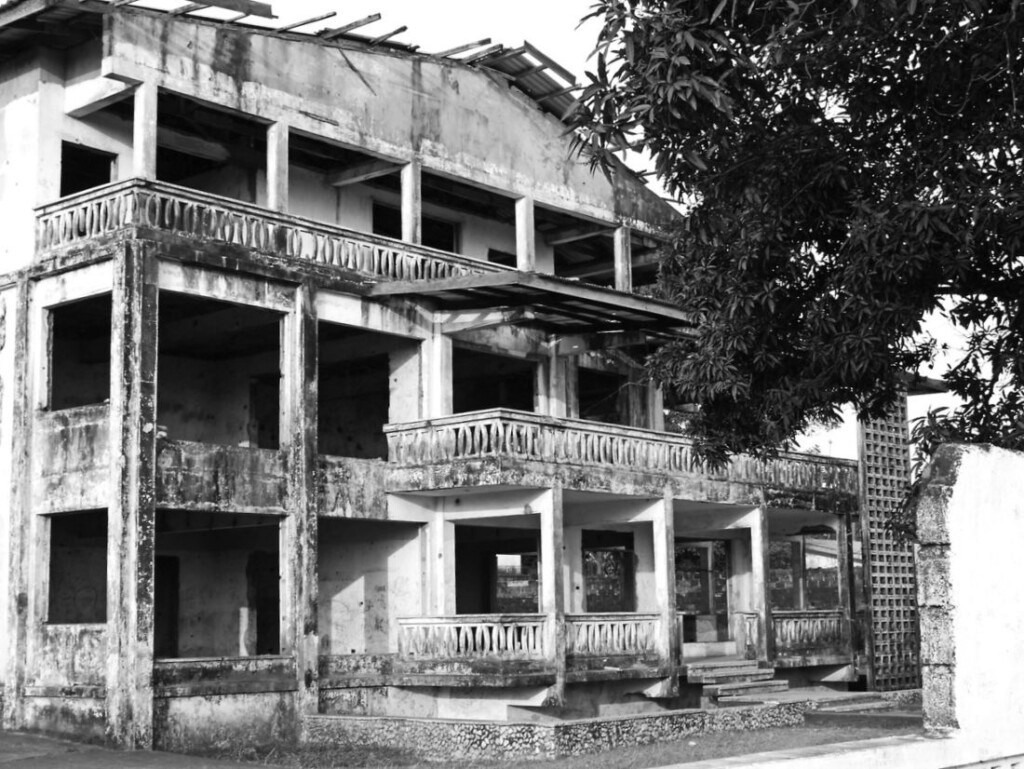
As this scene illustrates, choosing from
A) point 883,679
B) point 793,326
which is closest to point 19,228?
point 793,326

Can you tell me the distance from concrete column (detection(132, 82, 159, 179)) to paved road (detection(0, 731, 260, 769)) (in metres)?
7.60

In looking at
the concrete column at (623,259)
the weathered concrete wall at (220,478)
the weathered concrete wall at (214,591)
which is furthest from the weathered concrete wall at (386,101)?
the weathered concrete wall at (214,591)

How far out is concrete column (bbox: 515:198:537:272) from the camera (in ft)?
84.8

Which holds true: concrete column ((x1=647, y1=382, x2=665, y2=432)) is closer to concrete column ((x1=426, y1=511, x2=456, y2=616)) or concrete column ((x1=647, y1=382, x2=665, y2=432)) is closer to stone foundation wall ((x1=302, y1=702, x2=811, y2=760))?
concrete column ((x1=426, y1=511, x2=456, y2=616))

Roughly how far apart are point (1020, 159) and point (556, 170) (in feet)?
51.4

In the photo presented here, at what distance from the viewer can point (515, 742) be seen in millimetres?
17797

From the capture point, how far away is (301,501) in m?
21.3

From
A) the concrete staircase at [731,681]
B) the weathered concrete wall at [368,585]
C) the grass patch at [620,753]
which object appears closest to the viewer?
the grass patch at [620,753]

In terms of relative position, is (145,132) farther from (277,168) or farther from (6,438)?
(6,438)

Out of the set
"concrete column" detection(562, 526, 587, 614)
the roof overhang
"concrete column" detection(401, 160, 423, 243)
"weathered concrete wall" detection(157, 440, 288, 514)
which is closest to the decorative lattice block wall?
"concrete column" detection(562, 526, 587, 614)

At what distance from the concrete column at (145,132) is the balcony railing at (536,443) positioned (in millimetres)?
5909

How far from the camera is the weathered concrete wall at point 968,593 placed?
9.02m

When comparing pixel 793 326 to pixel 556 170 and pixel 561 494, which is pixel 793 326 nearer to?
pixel 561 494

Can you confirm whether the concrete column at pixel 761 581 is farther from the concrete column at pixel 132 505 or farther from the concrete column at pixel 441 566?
the concrete column at pixel 132 505
